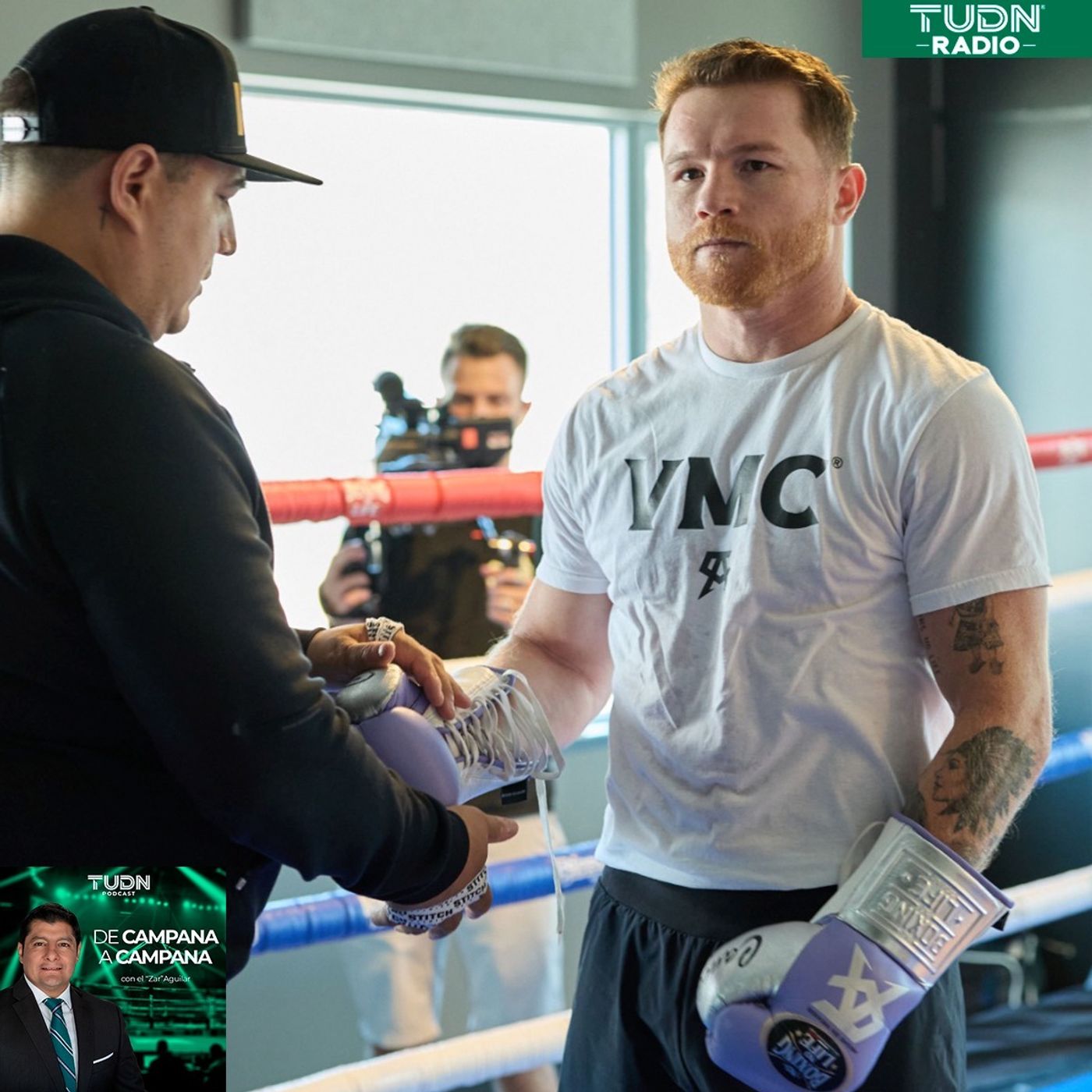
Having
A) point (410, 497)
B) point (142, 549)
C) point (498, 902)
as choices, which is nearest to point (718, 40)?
point (410, 497)

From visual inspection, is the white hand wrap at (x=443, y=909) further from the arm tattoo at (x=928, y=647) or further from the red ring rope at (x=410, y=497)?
the red ring rope at (x=410, y=497)

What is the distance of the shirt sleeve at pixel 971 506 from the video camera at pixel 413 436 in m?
1.63

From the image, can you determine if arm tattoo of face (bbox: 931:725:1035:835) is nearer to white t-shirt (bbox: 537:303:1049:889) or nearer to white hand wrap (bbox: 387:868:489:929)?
white t-shirt (bbox: 537:303:1049:889)

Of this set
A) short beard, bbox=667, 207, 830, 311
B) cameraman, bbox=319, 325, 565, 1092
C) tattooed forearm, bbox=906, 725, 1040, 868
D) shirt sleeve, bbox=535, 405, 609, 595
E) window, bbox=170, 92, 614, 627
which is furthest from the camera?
window, bbox=170, 92, 614, 627

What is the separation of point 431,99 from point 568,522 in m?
2.20

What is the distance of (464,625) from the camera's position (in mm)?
2934

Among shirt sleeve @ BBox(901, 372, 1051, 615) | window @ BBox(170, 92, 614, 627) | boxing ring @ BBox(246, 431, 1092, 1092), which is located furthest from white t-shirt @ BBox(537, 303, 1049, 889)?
window @ BBox(170, 92, 614, 627)

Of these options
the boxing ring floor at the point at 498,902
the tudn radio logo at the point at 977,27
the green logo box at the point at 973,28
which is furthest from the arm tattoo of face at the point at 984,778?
the tudn radio logo at the point at 977,27

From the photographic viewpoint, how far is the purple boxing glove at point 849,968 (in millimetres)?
1157

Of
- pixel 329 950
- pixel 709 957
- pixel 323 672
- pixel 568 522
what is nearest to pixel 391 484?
pixel 568 522

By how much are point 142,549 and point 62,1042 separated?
0.31m

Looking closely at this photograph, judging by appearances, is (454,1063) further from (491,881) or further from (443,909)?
(443,909)

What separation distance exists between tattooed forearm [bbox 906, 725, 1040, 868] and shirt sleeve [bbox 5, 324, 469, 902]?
0.53 metres

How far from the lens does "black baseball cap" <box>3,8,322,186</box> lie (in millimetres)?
1035
